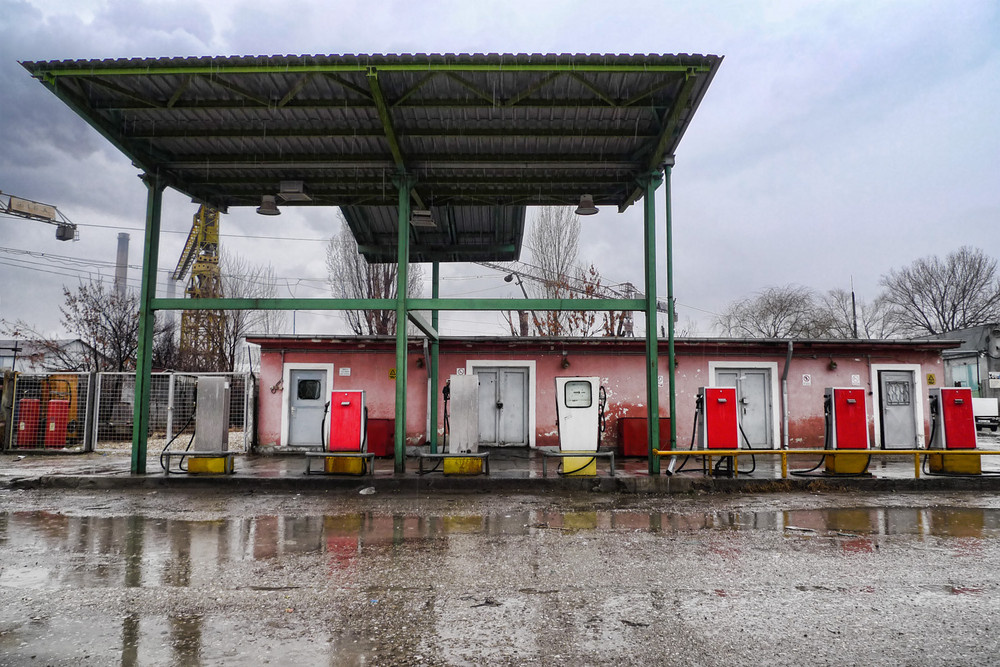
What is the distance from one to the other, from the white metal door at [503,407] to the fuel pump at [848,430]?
7.12 m

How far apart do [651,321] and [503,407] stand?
5962mm

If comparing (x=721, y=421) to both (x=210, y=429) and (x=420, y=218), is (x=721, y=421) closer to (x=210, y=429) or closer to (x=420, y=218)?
(x=420, y=218)

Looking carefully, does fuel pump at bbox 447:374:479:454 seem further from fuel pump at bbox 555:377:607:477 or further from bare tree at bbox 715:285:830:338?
bare tree at bbox 715:285:830:338

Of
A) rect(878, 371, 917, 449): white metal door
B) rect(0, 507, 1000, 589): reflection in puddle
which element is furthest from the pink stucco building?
rect(0, 507, 1000, 589): reflection in puddle

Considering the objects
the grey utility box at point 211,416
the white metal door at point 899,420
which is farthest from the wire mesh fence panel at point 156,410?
the white metal door at point 899,420

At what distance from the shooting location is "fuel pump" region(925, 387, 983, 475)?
1138 centimetres

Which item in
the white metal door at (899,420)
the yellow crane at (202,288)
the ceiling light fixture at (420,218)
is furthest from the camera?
the yellow crane at (202,288)

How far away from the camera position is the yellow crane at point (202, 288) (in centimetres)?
2875

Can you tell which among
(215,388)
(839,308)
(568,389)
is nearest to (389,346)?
(215,388)

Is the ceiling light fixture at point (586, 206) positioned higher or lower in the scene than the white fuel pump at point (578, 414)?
higher

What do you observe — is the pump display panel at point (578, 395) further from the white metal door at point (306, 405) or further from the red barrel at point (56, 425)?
the red barrel at point (56, 425)

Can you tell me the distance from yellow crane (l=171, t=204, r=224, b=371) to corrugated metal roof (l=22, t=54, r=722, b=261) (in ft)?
49.4

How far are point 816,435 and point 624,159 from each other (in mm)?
9653

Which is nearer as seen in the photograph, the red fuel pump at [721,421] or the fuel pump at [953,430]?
the red fuel pump at [721,421]
